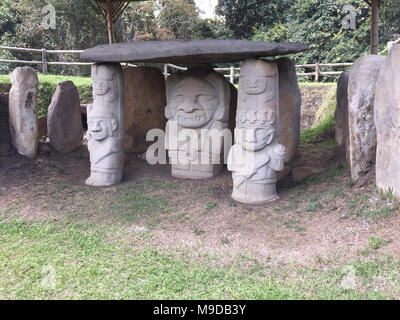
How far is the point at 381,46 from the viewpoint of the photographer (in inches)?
686

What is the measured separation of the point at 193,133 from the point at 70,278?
11.6 feet

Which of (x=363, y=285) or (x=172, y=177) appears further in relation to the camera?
(x=172, y=177)

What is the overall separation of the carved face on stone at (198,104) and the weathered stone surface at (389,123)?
2719 millimetres

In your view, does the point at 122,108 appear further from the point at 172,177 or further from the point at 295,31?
the point at 295,31

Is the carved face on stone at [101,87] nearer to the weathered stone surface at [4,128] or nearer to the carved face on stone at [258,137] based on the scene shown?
the weathered stone surface at [4,128]

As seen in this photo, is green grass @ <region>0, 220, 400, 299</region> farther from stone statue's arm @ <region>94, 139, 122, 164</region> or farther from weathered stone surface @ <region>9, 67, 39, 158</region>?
Result: weathered stone surface @ <region>9, 67, 39, 158</region>

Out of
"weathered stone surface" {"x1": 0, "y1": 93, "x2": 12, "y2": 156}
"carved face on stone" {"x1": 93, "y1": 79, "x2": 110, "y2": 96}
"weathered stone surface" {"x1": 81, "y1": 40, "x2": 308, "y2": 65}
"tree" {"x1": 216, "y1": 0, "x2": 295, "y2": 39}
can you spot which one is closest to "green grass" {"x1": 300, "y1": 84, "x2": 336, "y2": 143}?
"weathered stone surface" {"x1": 81, "y1": 40, "x2": 308, "y2": 65}

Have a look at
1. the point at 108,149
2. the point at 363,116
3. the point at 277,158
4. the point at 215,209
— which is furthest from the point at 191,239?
the point at 363,116

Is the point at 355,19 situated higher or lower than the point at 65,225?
higher

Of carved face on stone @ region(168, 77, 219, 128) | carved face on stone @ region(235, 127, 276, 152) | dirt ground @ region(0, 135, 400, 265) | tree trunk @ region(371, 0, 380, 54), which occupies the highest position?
tree trunk @ region(371, 0, 380, 54)

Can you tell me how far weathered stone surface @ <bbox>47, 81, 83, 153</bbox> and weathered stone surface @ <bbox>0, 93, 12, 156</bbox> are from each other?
0.74 meters

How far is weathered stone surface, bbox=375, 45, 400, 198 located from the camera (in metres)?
4.40

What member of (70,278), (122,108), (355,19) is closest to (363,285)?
(70,278)

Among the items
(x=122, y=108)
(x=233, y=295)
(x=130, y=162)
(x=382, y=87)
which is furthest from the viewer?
(x=130, y=162)
